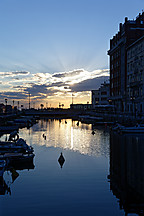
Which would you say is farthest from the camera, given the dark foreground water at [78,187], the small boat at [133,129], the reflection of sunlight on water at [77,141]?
the small boat at [133,129]

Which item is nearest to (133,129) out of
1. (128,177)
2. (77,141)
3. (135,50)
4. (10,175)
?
(77,141)

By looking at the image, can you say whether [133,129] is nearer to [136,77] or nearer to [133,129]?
[133,129]

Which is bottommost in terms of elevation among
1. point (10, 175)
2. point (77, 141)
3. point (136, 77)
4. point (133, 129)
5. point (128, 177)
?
point (10, 175)

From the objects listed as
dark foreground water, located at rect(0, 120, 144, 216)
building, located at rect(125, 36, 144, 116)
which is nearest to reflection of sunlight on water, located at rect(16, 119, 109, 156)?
dark foreground water, located at rect(0, 120, 144, 216)

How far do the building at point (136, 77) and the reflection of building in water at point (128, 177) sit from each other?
55.1 metres

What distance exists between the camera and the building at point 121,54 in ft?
410

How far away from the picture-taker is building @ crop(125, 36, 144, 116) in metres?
106

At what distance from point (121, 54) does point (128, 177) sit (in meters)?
108

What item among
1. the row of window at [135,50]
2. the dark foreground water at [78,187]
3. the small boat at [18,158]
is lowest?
the dark foreground water at [78,187]

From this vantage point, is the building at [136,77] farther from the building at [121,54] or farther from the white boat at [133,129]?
the white boat at [133,129]

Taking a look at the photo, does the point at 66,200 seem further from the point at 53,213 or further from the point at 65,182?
the point at 65,182

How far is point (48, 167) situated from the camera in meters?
39.8

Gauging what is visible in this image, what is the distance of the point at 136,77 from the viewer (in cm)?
11206

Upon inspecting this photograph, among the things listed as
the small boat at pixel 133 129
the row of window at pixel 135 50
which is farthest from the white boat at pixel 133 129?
the row of window at pixel 135 50
